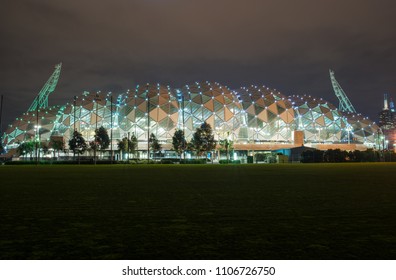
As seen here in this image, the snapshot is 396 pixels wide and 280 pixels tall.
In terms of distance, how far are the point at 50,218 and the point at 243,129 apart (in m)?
→ 82.3

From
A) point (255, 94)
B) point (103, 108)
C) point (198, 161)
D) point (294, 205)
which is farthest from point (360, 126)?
point (294, 205)

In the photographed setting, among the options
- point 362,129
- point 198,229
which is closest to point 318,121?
point 362,129

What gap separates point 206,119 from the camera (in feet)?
282

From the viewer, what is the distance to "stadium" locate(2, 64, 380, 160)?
8475cm

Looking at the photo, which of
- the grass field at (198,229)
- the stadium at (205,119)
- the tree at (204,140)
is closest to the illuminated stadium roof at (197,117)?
the stadium at (205,119)

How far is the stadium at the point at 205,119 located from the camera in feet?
278

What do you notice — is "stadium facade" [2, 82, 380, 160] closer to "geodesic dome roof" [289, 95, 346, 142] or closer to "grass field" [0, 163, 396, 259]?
"geodesic dome roof" [289, 95, 346, 142]

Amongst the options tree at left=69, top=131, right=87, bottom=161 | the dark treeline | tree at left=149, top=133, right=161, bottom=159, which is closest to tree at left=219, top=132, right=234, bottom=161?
the dark treeline

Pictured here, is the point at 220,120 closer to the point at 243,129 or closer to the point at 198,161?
the point at 243,129

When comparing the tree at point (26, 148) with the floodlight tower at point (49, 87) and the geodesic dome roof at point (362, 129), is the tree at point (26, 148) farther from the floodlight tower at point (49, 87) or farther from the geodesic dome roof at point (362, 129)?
the geodesic dome roof at point (362, 129)

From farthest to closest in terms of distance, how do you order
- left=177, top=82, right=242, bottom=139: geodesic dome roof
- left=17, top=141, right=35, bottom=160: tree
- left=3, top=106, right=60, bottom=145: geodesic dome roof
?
left=3, top=106, right=60, bottom=145: geodesic dome roof
left=177, top=82, right=242, bottom=139: geodesic dome roof
left=17, top=141, right=35, bottom=160: tree

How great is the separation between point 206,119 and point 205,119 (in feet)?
0.83

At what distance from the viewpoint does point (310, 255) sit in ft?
12.7

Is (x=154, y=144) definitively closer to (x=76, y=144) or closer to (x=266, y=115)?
(x=76, y=144)
